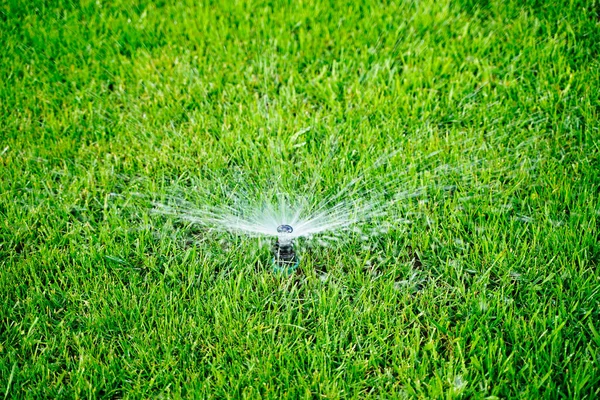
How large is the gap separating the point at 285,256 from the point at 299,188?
467 millimetres

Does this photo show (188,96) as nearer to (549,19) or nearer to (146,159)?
(146,159)

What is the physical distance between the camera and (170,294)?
83.8 inches

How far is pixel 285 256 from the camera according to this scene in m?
2.20

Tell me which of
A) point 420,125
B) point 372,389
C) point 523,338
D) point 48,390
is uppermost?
point 420,125

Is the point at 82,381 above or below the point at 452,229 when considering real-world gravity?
below

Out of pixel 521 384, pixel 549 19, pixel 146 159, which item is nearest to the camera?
pixel 521 384

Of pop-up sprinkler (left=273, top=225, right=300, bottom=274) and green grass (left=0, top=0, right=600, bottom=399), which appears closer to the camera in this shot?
green grass (left=0, top=0, right=600, bottom=399)

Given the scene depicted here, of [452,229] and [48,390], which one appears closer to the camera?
[48,390]

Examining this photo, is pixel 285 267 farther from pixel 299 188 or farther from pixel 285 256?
pixel 299 188

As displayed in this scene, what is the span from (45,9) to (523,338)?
3536 millimetres

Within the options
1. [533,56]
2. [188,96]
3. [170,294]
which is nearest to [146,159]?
[188,96]

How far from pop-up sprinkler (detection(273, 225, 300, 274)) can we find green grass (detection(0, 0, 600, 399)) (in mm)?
53

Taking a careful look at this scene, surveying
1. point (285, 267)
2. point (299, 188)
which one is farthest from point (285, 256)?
point (299, 188)

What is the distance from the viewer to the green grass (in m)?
1.92
